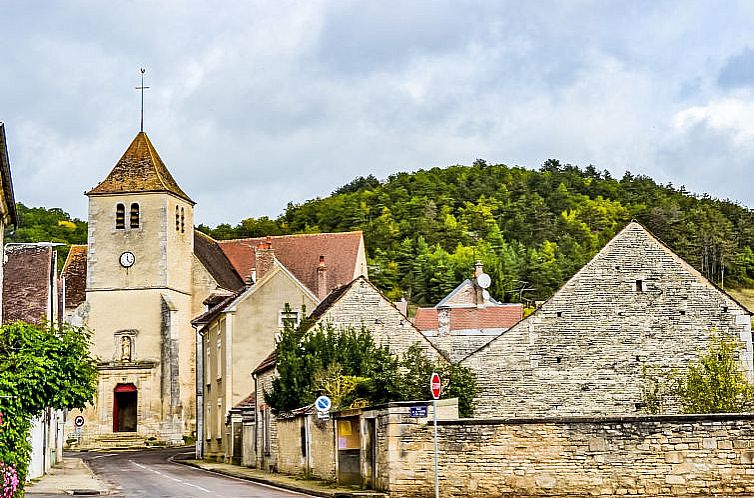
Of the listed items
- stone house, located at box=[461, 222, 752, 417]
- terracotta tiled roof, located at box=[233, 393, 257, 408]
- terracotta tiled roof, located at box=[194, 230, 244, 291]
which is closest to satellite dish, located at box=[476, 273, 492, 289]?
terracotta tiled roof, located at box=[194, 230, 244, 291]

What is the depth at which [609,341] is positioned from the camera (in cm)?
3228

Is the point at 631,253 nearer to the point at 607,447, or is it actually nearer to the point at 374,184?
the point at 607,447

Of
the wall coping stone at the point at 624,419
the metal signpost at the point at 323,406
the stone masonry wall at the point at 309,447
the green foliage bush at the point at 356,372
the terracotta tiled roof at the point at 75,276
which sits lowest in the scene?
the stone masonry wall at the point at 309,447

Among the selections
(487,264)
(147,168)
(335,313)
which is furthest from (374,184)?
(335,313)

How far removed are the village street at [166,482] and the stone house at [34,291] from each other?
6.78 feet

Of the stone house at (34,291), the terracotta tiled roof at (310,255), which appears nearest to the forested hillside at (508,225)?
the terracotta tiled roof at (310,255)

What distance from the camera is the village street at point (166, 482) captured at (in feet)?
82.5

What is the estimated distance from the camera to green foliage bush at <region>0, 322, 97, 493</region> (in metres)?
21.1

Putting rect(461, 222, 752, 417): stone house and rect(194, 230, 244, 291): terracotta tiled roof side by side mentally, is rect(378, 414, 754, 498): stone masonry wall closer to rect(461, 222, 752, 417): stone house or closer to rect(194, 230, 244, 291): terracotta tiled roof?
Answer: rect(461, 222, 752, 417): stone house

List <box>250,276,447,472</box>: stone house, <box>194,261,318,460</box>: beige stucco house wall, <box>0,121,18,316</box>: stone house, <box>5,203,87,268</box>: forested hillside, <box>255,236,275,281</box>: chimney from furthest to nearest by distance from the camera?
<box>5,203,87,268</box>: forested hillside < <box>255,236,275,281</box>: chimney < <box>194,261,318,460</box>: beige stucco house wall < <box>250,276,447,472</box>: stone house < <box>0,121,18,316</box>: stone house

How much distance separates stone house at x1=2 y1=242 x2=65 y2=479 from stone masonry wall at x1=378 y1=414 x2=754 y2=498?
15.8m

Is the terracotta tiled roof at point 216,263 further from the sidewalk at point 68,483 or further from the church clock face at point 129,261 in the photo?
the sidewalk at point 68,483

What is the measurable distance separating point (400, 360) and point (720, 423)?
1383 cm

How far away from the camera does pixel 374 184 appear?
126m
